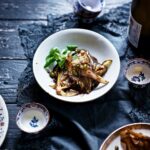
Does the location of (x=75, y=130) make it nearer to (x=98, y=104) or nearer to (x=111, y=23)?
(x=98, y=104)

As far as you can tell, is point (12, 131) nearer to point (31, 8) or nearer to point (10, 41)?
point (10, 41)

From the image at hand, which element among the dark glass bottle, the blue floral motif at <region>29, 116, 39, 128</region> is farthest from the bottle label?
the blue floral motif at <region>29, 116, 39, 128</region>

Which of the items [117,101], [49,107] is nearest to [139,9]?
[117,101]

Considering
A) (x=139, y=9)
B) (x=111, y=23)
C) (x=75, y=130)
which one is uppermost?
(x=139, y=9)

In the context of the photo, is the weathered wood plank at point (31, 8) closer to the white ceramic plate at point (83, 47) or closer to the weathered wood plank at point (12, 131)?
the white ceramic plate at point (83, 47)

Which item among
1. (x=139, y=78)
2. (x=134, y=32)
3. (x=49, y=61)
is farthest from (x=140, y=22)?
(x=49, y=61)

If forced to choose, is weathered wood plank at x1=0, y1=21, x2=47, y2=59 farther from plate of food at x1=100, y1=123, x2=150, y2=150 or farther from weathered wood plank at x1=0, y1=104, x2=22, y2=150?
plate of food at x1=100, y1=123, x2=150, y2=150
